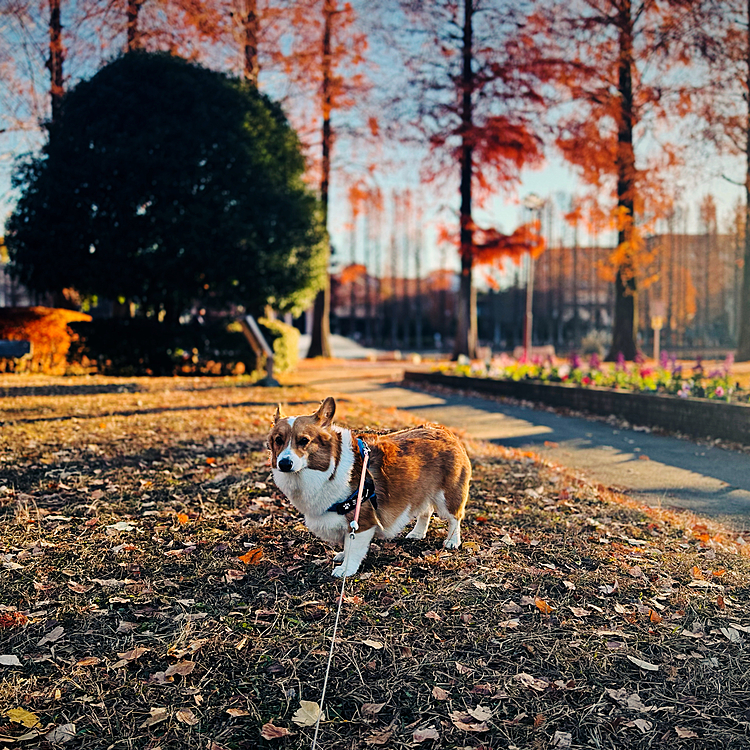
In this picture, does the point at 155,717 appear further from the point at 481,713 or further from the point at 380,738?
the point at 481,713

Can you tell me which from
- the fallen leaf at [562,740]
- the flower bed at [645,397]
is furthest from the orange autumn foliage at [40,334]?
the fallen leaf at [562,740]

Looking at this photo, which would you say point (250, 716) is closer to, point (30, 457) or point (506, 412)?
point (30, 457)

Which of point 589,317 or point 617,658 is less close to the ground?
point 589,317

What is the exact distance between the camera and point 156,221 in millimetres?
15914

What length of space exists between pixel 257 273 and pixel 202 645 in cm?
1463

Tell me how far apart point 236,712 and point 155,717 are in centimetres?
32

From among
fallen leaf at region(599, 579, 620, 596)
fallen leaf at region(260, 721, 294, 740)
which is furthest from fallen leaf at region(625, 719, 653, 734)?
fallen leaf at region(260, 721, 294, 740)

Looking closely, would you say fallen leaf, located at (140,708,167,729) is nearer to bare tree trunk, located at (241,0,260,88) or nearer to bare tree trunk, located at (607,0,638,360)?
bare tree trunk, located at (607,0,638,360)

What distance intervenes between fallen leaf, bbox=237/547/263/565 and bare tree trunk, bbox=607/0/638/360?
17.2 m

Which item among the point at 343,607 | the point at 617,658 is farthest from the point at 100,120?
the point at 617,658

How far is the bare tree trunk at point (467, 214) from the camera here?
20297 millimetres

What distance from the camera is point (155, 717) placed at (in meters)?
2.54

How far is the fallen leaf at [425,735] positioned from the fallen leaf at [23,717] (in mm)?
1477

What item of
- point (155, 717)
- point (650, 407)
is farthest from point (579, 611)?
point (650, 407)
